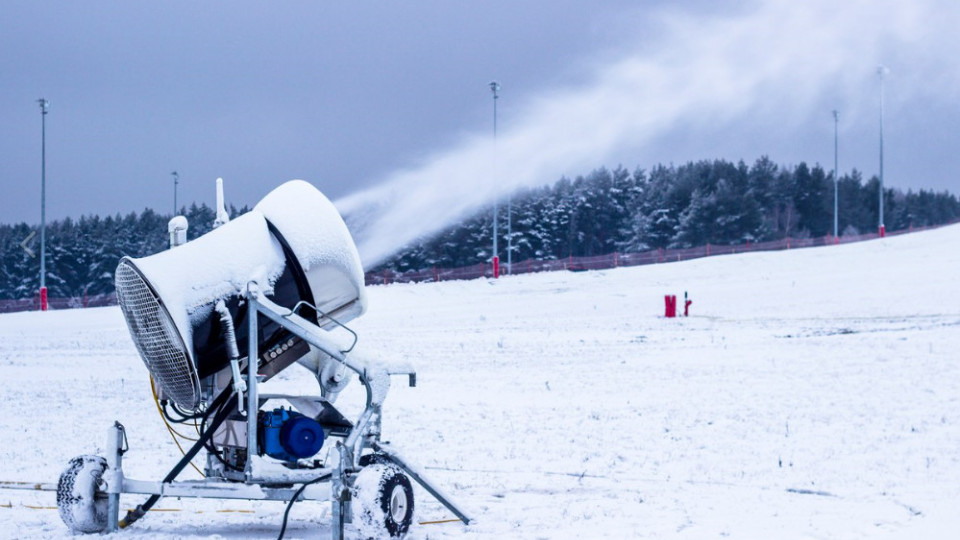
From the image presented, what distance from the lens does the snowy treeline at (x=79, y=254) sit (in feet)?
287

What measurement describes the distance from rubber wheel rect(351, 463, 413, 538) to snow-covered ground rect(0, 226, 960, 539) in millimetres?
625

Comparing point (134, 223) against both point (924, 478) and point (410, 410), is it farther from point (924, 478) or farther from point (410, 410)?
point (924, 478)

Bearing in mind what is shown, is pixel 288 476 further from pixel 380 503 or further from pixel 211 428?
pixel 380 503

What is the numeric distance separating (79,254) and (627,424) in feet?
281

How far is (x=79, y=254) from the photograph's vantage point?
296ft

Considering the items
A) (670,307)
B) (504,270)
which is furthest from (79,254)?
(670,307)

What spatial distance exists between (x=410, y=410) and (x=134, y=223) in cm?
9434

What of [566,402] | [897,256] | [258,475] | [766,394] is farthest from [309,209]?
[897,256]

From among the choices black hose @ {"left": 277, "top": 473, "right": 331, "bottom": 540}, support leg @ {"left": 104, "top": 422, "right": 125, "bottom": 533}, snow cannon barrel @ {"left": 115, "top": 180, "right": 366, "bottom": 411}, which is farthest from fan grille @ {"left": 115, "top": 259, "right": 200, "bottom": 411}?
black hose @ {"left": 277, "top": 473, "right": 331, "bottom": 540}

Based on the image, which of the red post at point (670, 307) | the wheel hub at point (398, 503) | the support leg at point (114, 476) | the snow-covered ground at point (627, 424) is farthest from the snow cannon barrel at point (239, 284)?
the red post at point (670, 307)

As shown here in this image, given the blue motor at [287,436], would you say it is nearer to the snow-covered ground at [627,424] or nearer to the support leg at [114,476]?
the snow-covered ground at [627,424]

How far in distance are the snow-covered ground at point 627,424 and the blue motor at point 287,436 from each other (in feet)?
2.15

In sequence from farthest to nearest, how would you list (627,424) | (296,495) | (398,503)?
1. (627,424)
2. (398,503)
3. (296,495)

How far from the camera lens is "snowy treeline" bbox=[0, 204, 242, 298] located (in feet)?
287
